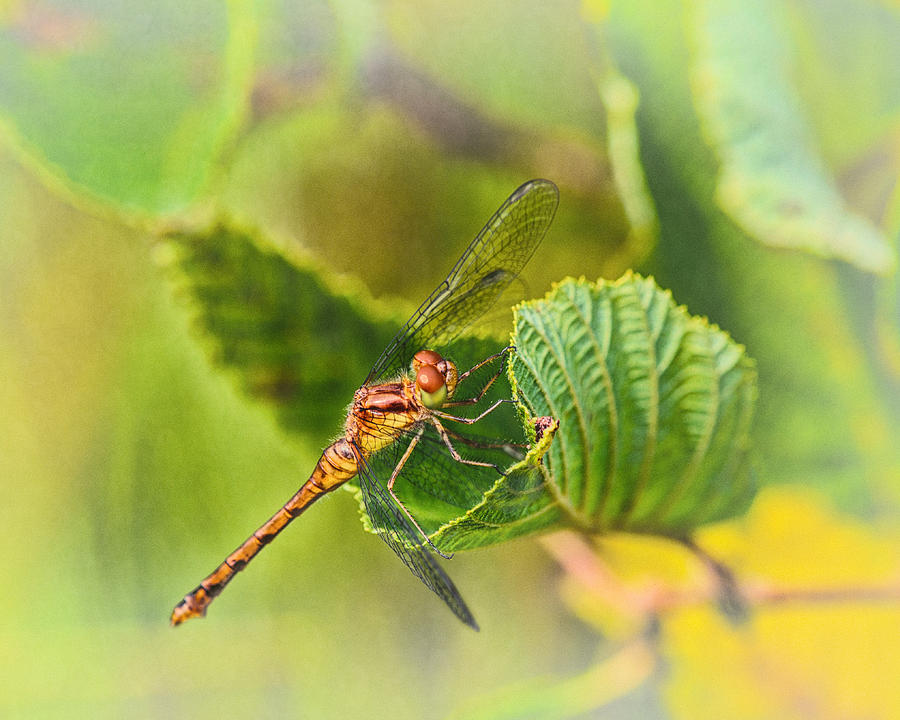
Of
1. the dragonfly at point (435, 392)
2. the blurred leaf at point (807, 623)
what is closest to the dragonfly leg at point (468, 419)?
the dragonfly at point (435, 392)

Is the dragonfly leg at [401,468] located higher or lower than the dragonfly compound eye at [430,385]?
lower

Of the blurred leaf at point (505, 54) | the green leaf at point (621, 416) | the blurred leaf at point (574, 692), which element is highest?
the blurred leaf at point (505, 54)

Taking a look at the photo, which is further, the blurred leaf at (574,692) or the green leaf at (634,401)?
the blurred leaf at (574,692)

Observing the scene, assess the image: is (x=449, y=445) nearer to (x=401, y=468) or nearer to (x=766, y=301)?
(x=401, y=468)

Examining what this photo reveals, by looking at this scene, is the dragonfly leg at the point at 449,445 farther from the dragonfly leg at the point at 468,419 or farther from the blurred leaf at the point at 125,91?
the blurred leaf at the point at 125,91

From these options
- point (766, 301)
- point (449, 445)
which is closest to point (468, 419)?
point (449, 445)

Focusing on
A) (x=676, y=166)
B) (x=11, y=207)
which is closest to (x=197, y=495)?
(x=11, y=207)

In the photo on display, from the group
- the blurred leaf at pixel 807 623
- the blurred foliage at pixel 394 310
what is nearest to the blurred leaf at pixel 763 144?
the blurred foliage at pixel 394 310
